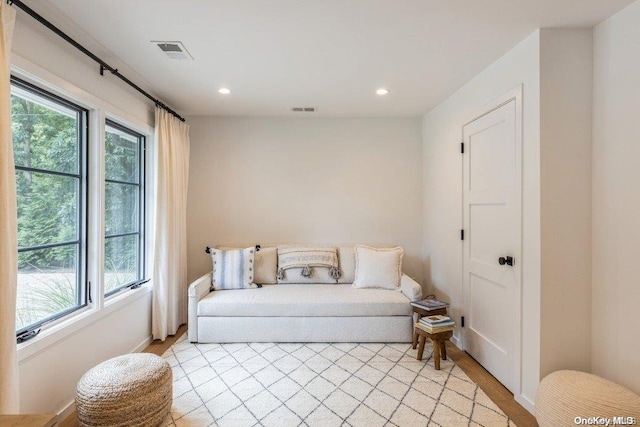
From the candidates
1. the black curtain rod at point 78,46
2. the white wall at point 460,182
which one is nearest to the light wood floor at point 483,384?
the white wall at point 460,182

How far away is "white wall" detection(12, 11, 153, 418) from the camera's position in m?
1.77

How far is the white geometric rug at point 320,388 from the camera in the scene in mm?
2021

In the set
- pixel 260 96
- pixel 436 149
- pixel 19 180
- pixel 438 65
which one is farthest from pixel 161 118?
pixel 436 149

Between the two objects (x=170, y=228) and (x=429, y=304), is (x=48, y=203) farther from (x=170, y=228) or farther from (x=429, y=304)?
(x=429, y=304)

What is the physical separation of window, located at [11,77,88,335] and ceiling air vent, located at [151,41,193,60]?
742 mm

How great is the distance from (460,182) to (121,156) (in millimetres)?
3192

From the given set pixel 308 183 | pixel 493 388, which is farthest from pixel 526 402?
pixel 308 183

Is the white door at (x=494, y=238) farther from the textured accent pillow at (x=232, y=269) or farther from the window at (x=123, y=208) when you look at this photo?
the window at (x=123, y=208)

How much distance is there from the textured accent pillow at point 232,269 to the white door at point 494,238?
88.4 inches

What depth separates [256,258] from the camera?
3.71 meters

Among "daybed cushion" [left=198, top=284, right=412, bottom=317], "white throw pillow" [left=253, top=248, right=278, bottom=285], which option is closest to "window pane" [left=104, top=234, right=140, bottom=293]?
"daybed cushion" [left=198, top=284, right=412, bottom=317]

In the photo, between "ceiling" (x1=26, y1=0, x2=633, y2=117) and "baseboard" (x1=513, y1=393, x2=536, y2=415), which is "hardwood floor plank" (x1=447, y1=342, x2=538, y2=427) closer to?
"baseboard" (x1=513, y1=393, x2=536, y2=415)

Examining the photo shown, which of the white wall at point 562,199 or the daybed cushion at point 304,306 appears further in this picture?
the daybed cushion at point 304,306
